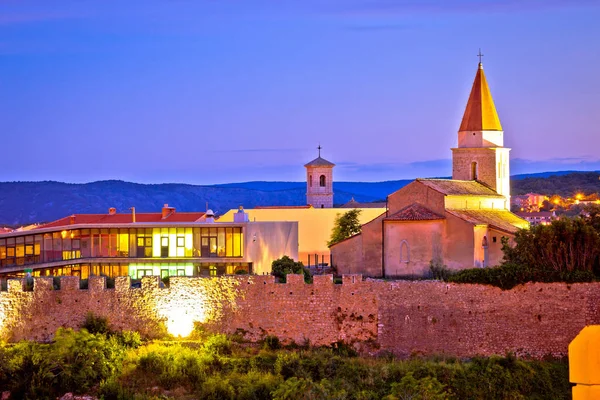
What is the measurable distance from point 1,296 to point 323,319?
30.8ft

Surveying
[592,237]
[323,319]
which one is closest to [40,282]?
[323,319]

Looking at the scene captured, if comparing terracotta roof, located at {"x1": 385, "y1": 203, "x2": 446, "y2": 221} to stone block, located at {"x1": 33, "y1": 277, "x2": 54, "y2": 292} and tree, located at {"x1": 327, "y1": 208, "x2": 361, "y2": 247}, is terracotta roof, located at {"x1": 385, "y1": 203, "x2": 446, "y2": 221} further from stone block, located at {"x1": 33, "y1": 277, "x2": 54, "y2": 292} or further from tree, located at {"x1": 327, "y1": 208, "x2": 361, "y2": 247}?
stone block, located at {"x1": 33, "y1": 277, "x2": 54, "y2": 292}

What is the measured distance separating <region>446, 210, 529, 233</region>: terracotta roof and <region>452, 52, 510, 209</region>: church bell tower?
133 inches

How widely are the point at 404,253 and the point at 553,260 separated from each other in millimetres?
13599

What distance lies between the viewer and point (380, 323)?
25734 millimetres

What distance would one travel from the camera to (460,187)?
142ft

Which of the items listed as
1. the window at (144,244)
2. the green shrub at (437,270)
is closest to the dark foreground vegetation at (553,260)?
the green shrub at (437,270)

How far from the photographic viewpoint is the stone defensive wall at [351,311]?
83.7 feet

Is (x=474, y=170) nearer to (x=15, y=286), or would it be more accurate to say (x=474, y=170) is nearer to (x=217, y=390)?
(x=15, y=286)

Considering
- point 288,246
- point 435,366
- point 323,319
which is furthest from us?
point 288,246

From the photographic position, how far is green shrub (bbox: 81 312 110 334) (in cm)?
2591

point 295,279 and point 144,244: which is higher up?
point 144,244

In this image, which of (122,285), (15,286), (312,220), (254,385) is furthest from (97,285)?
(312,220)

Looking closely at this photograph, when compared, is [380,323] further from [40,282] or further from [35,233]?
[35,233]
